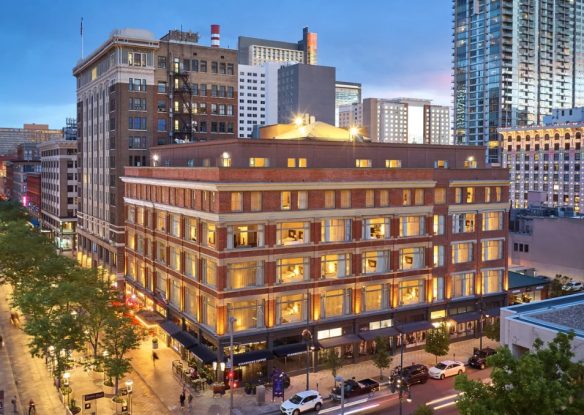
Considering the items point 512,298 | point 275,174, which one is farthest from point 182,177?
point 512,298

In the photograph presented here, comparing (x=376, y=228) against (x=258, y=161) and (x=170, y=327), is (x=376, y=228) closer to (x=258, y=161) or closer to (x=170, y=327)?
(x=258, y=161)

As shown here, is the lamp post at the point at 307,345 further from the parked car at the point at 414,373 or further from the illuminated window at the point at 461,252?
the illuminated window at the point at 461,252

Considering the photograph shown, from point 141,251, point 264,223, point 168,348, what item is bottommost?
point 168,348

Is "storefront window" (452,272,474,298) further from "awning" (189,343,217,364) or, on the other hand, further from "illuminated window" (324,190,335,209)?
"awning" (189,343,217,364)

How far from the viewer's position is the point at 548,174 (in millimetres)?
176625

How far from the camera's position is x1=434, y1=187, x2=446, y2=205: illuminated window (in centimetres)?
6275

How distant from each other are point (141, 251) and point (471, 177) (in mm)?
39908

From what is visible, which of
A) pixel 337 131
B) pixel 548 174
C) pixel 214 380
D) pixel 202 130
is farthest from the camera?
pixel 548 174

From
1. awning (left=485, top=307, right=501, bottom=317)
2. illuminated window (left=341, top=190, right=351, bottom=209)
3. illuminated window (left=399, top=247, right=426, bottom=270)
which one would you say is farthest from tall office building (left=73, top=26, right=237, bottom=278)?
awning (left=485, top=307, right=501, bottom=317)

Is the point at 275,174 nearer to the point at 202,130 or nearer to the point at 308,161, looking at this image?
the point at 308,161

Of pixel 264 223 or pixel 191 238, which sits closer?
pixel 264 223

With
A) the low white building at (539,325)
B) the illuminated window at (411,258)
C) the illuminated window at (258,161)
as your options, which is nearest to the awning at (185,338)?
the illuminated window at (258,161)

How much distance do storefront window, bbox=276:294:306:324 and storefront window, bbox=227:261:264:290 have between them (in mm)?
2757

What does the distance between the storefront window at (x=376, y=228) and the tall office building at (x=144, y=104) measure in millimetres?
38685
